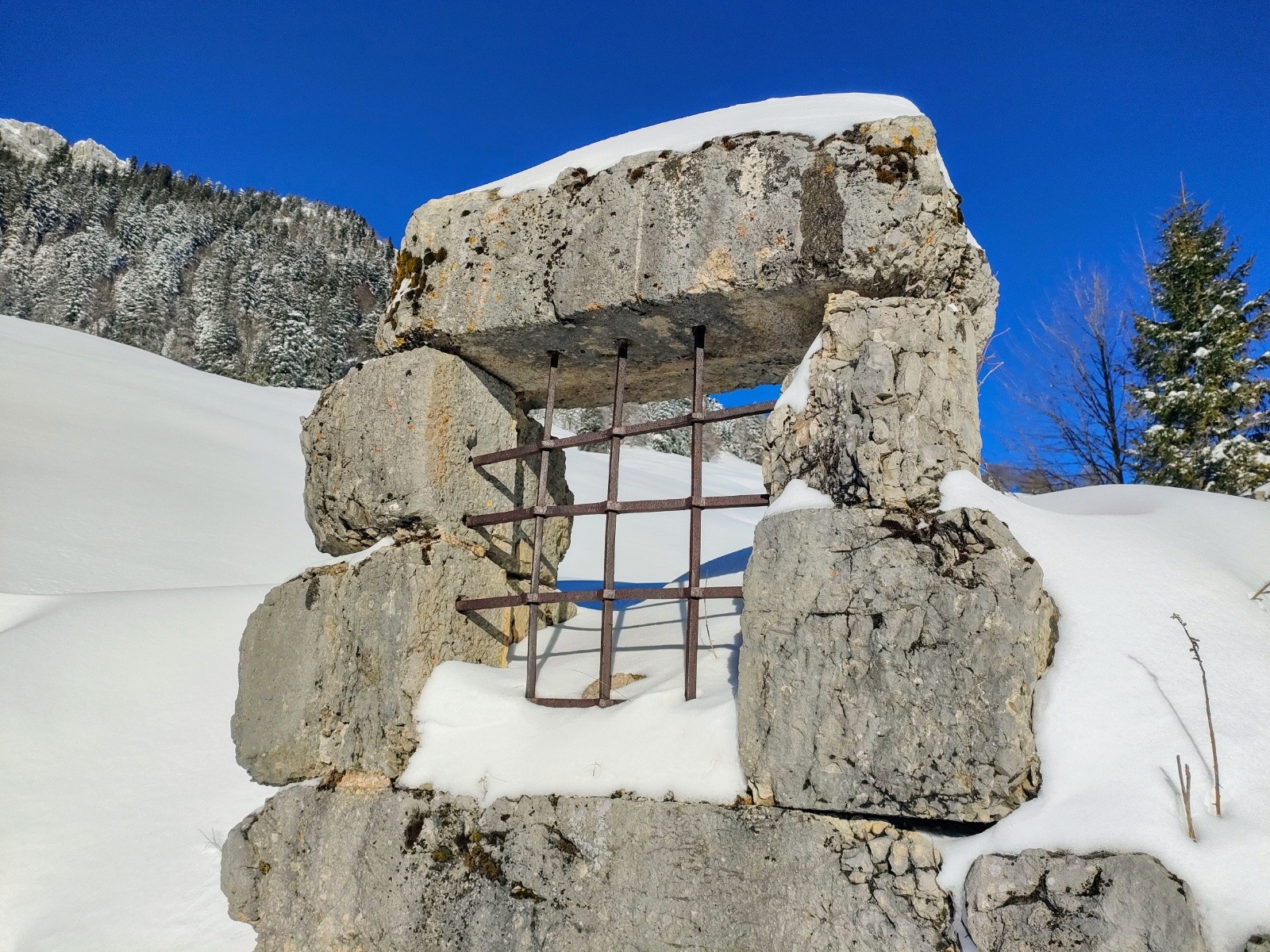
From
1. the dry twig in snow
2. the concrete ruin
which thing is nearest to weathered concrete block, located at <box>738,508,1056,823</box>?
the concrete ruin

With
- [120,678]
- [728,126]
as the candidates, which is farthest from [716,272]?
[120,678]

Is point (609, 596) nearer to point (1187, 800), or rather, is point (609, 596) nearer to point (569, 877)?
point (569, 877)

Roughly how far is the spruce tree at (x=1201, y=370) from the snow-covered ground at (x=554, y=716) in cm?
699

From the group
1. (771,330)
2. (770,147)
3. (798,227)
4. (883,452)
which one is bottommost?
(883,452)

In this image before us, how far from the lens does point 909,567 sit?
176 centimetres

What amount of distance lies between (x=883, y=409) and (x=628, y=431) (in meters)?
0.89

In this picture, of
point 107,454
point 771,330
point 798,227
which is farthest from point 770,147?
point 107,454

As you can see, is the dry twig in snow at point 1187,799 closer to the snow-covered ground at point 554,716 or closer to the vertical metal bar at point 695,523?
the snow-covered ground at point 554,716

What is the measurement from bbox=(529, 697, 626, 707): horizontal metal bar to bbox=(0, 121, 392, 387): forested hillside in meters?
27.5

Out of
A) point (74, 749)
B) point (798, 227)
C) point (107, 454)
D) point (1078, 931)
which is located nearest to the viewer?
point (1078, 931)

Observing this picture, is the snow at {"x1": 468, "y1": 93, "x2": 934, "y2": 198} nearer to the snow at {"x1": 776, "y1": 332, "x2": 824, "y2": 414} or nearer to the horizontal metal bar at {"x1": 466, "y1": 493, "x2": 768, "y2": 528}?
the snow at {"x1": 776, "y1": 332, "x2": 824, "y2": 414}

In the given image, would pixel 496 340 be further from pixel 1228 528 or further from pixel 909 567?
pixel 1228 528

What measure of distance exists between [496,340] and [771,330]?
966mm

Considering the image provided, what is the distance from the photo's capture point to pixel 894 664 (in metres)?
1.71
